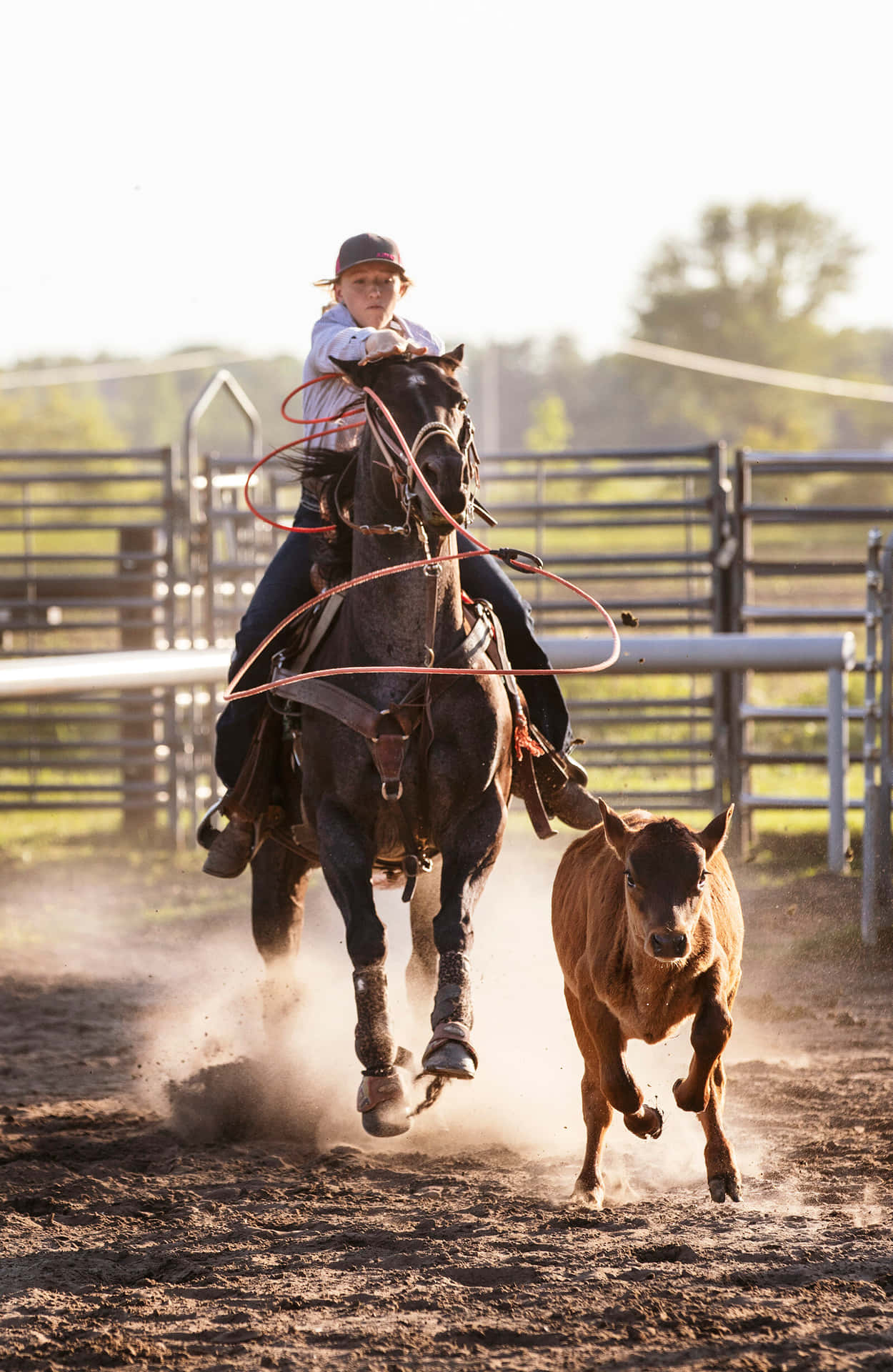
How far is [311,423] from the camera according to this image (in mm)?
5684

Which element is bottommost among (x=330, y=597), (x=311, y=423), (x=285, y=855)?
(x=285, y=855)

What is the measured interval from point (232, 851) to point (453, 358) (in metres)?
2.08

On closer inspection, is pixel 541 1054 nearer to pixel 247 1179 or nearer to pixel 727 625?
pixel 247 1179

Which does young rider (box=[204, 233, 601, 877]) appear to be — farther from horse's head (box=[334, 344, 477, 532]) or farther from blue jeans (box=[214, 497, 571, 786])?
horse's head (box=[334, 344, 477, 532])

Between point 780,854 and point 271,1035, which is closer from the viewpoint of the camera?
point 271,1035

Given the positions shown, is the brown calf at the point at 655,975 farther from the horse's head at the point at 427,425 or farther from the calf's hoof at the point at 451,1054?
the horse's head at the point at 427,425

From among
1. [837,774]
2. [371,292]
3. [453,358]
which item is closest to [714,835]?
[453,358]

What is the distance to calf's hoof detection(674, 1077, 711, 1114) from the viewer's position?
14.6 ft

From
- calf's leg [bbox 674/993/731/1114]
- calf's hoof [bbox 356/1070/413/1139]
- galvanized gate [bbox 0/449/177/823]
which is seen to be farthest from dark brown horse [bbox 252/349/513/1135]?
galvanized gate [bbox 0/449/177/823]

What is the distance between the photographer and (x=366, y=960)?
16.4 feet

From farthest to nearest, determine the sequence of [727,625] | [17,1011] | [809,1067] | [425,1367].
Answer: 1. [727,625]
2. [17,1011]
3. [809,1067]
4. [425,1367]

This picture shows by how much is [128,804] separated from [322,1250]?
8.90 meters

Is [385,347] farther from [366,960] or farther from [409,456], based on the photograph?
[366,960]

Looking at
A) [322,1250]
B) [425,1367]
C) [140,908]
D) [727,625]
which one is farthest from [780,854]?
[425,1367]
